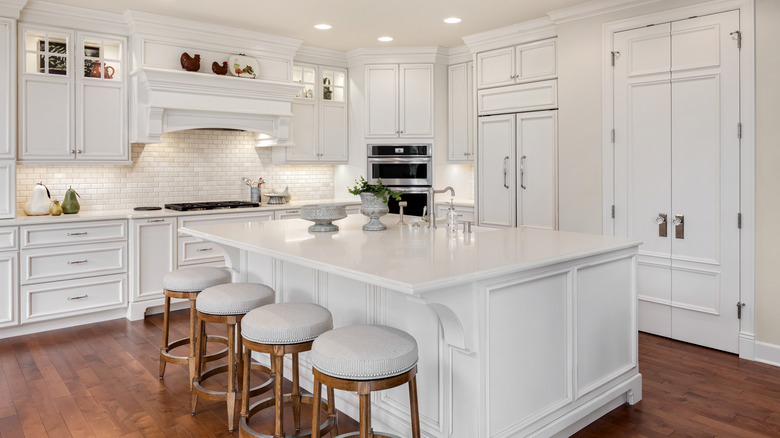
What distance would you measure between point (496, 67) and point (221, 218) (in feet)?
10.4

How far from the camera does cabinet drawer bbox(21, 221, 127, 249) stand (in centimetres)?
427

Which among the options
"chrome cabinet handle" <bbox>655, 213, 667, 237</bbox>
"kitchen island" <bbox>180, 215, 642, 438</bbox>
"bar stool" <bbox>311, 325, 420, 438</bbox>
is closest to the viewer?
"bar stool" <bbox>311, 325, 420, 438</bbox>

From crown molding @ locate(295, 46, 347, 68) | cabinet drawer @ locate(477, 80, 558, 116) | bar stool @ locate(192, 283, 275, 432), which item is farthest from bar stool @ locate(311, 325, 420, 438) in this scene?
crown molding @ locate(295, 46, 347, 68)

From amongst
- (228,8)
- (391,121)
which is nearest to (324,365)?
(228,8)

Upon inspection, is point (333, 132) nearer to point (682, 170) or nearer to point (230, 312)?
point (682, 170)

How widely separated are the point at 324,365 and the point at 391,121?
461 cm

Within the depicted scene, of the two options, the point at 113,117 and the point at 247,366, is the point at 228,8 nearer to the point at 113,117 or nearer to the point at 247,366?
the point at 113,117

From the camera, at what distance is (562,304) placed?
2.52m

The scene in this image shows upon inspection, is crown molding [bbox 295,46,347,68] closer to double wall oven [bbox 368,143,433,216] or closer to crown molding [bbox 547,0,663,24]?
double wall oven [bbox 368,143,433,216]

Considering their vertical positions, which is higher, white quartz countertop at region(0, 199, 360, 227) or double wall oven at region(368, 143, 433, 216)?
double wall oven at region(368, 143, 433, 216)

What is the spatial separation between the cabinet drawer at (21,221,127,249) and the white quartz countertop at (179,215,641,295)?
1.68 meters

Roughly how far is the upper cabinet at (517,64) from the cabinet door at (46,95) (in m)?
3.88

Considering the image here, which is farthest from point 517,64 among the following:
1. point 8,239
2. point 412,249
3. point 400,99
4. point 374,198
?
point 8,239

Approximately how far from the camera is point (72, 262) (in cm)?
448
